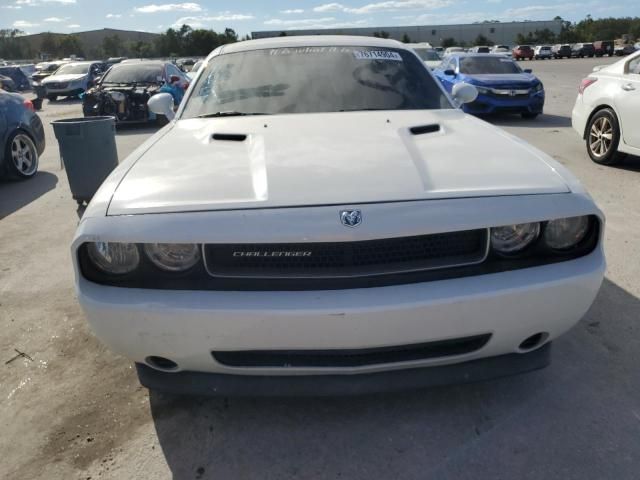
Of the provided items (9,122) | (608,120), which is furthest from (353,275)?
(9,122)

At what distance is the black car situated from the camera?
183 feet

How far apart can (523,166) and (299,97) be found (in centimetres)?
146

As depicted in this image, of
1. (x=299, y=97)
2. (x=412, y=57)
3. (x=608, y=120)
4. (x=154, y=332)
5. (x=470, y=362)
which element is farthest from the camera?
(x=608, y=120)

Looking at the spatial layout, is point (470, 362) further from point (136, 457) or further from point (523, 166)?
point (136, 457)

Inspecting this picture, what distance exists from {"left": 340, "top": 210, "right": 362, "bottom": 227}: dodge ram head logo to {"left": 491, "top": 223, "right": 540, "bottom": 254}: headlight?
1.80ft

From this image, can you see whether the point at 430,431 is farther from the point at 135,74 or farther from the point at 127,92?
the point at 135,74

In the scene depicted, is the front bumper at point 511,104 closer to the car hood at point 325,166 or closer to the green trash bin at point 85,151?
the green trash bin at point 85,151

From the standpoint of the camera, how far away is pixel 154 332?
1.88m

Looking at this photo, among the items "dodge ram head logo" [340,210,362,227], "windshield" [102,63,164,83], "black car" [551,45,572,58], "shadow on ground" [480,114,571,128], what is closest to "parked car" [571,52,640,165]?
"shadow on ground" [480,114,571,128]

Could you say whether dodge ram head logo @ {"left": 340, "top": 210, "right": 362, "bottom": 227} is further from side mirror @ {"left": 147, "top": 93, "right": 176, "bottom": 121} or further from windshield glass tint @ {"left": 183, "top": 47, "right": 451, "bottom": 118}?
side mirror @ {"left": 147, "top": 93, "right": 176, "bottom": 121}

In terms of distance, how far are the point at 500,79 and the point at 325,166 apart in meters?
9.95

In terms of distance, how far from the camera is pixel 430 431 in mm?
2174

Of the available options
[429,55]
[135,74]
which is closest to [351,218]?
[135,74]

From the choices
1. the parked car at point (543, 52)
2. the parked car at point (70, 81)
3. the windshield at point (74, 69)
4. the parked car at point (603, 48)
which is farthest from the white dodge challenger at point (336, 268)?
the parked car at point (603, 48)
